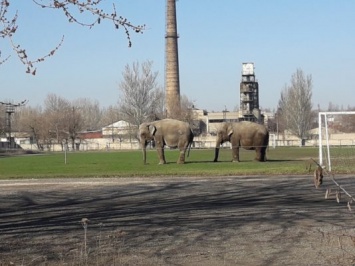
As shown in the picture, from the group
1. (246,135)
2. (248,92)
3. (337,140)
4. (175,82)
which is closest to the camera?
(246,135)

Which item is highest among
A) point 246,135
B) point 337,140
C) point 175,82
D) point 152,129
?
point 175,82

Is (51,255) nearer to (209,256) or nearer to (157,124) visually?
(209,256)

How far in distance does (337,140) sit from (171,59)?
131 ft

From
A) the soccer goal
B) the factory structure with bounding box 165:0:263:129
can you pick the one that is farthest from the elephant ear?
the factory structure with bounding box 165:0:263:129

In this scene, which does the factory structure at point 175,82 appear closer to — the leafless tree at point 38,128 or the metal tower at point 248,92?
the metal tower at point 248,92

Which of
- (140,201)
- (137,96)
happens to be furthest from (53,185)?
(137,96)

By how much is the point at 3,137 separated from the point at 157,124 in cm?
7600

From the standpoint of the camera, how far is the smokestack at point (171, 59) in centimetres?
9750

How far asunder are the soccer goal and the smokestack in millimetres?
34946

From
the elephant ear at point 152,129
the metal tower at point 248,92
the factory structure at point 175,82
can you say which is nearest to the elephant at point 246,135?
the elephant ear at point 152,129

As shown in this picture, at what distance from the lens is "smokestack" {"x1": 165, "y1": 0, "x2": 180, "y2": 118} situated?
97.5 meters

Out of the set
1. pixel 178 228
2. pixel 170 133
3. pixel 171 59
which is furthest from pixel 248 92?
pixel 178 228

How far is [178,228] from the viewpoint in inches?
412

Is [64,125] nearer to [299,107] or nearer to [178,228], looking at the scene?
[299,107]
